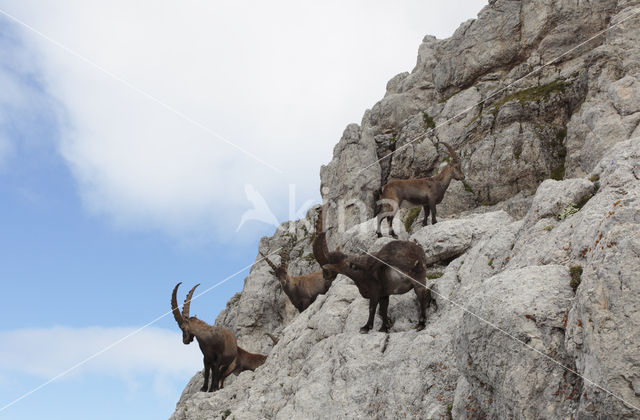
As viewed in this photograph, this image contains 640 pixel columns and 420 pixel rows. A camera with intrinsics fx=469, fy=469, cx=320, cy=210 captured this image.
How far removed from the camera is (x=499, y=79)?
149 ft

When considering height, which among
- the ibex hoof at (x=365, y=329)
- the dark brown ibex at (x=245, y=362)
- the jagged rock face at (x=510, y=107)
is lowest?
the ibex hoof at (x=365, y=329)

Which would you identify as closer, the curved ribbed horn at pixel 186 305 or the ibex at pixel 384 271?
the ibex at pixel 384 271

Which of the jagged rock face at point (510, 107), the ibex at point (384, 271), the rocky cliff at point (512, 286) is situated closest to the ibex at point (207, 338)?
the rocky cliff at point (512, 286)

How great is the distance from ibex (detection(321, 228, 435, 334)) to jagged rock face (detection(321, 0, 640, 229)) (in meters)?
16.6

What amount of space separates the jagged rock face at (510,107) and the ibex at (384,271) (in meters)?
16.6

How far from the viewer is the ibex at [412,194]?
65.4 feet

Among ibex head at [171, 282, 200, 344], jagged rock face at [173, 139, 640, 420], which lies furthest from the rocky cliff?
ibex head at [171, 282, 200, 344]

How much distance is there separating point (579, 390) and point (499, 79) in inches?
1755

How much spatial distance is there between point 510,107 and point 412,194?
22.4 meters

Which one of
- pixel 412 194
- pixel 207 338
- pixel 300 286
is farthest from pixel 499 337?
pixel 300 286

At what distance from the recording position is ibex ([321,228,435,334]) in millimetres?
12586

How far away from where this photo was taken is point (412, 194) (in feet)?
67.3

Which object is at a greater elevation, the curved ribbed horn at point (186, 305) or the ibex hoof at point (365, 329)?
the curved ribbed horn at point (186, 305)

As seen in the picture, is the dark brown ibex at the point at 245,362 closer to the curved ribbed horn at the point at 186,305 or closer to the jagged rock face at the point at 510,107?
the curved ribbed horn at the point at 186,305
